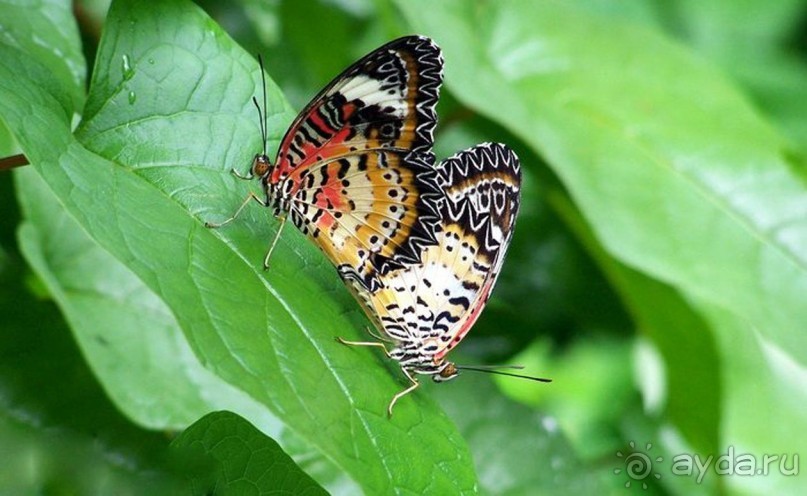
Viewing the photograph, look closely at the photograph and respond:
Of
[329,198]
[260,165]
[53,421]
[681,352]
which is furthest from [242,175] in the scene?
[681,352]

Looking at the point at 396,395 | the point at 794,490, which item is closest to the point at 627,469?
the point at 794,490

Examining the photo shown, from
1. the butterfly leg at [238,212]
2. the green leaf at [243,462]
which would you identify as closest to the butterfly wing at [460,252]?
the butterfly leg at [238,212]

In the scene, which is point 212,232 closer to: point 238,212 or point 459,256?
point 238,212

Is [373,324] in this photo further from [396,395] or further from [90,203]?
→ [90,203]

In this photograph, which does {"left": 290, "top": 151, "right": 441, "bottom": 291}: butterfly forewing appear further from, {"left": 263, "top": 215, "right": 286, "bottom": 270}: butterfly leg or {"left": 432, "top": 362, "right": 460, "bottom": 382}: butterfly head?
{"left": 432, "top": 362, "right": 460, "bottom": 382}: butterfly head

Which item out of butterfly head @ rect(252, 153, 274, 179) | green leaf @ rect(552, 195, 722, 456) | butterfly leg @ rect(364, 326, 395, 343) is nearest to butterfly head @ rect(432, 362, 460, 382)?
butterfly leg @ rect(364, 326, 395, 343)

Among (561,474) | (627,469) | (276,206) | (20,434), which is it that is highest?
(276,206)

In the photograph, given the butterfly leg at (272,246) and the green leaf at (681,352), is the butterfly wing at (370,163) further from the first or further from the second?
the green leaf at (681,352)
